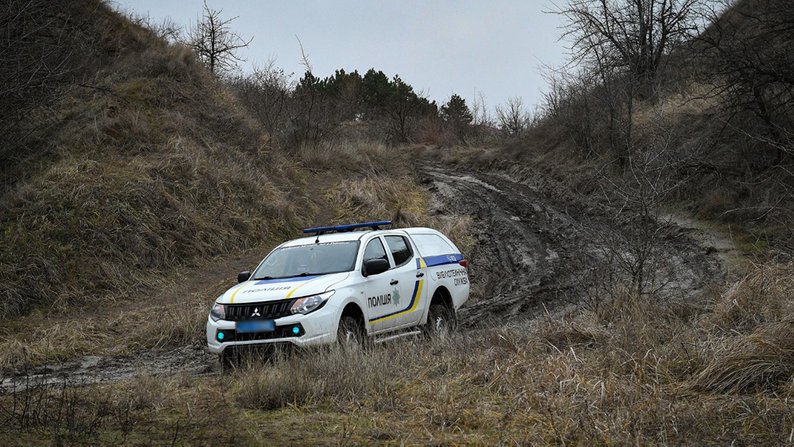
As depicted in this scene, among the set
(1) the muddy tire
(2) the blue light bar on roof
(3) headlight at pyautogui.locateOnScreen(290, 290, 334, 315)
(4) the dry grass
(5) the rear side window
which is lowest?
(4) the dry grass

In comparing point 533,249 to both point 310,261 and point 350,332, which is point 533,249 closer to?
point 310,261

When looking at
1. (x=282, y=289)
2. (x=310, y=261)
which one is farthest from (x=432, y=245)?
(x=282, y=289)

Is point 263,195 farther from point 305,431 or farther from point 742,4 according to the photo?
point 742,4

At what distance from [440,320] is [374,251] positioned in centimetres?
149

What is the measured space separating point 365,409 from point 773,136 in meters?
14.6

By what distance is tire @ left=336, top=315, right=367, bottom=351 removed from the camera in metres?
8.33

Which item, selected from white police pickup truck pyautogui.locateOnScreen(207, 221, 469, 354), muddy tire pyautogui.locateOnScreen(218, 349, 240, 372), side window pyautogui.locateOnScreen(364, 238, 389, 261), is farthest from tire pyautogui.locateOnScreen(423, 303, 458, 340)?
muddy tire pyautogui.locateOnScreen(218, 349, 240, 372)

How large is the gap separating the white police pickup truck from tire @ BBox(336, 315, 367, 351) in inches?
0.5

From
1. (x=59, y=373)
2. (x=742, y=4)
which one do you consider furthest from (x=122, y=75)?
(x=742, y=4)

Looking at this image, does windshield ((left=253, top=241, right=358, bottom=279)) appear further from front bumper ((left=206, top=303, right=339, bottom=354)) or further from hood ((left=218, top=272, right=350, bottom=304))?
front bumper ((left=206, top=303, right=339, bottom=354))

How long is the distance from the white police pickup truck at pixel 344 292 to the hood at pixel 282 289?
0.01m

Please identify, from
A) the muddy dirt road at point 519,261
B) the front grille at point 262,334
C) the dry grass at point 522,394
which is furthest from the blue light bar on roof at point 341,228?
the dry grass at point 522,394

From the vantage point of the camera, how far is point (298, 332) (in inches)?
319

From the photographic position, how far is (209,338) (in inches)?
338
